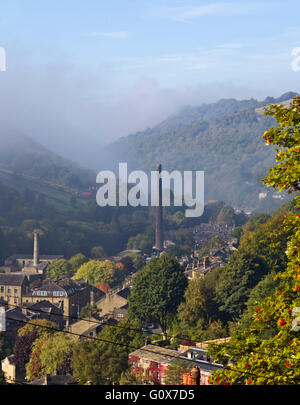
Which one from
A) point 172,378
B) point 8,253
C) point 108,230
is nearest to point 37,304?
point 172,378

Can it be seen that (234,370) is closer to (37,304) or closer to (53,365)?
(53,365)

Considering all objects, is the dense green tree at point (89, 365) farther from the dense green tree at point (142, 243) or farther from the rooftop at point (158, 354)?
the dense green tree at point (142, 243)

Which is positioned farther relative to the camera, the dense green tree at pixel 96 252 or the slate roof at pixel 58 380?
the dense green tree at pixel 96 252

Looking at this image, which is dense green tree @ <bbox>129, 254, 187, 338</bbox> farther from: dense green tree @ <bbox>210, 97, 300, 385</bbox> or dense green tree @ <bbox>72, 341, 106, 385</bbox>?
dense green tree @ <bbox>210, 97, 300, 385</bbox>

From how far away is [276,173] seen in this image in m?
14.2

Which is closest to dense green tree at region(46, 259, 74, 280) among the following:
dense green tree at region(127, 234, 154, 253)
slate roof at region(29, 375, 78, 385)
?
dense green tree at region(127, 234, 154, 253)

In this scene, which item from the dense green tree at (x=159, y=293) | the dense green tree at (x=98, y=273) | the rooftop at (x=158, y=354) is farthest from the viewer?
the dense green tree at (x=98, y=273)

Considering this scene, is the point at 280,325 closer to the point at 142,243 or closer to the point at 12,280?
the point at 12,280

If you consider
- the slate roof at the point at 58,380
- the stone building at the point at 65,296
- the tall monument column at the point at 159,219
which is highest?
the tall monument column at the point at 159,219

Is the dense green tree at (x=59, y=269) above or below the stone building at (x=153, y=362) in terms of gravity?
above

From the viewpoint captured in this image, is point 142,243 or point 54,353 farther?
point 142,243

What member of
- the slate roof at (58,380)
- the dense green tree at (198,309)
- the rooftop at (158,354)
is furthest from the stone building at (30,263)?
the slate roof at (58,380)

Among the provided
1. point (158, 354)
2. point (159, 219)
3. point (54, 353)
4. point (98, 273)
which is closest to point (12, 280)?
point (98, 273)
